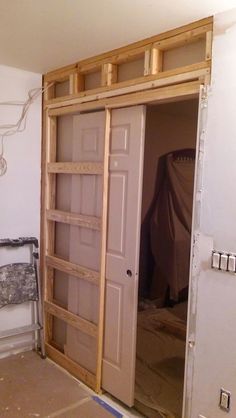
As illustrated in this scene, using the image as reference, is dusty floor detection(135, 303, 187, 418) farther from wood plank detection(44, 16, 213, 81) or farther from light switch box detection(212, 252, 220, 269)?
wood plank detection(44, 16, 213, 81)

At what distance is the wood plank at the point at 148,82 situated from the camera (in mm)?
2127

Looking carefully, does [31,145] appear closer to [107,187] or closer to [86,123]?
[86,123]

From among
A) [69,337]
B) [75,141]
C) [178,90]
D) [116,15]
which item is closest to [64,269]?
[69,337]

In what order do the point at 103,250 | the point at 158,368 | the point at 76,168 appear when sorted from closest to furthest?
the point at 103,250 < the point at 76,168 < the point at 158,368

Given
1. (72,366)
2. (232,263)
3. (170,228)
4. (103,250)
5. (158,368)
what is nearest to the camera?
(232,263)

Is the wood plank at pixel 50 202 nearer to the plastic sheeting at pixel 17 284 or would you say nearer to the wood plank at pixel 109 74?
the plastic sheeting at pixel 17 284

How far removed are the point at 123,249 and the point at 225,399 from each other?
1132 millimetres

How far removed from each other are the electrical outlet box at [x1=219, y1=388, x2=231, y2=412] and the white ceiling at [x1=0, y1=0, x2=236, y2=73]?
6.94ft

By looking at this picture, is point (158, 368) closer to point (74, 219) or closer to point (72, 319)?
point (72, 319)

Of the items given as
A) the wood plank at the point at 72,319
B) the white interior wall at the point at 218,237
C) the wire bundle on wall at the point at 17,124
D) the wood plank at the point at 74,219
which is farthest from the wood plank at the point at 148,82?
the wood plank at the point at 72,319

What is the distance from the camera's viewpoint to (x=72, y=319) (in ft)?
10.1

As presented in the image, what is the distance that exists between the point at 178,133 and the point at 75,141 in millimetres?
2199

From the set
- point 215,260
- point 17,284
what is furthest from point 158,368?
point 215,260

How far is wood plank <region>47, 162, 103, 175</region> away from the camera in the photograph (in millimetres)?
2779
